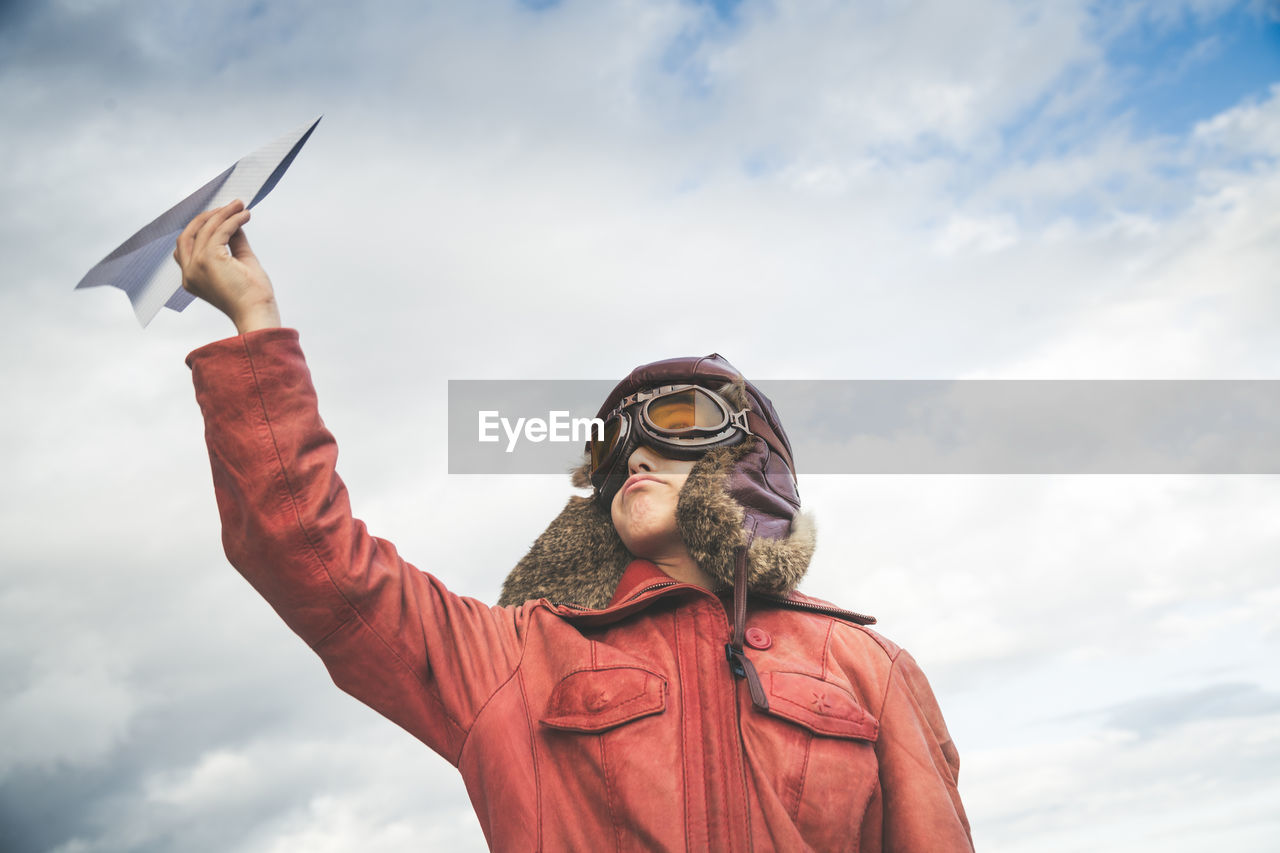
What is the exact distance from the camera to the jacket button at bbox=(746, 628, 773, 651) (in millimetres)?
3197

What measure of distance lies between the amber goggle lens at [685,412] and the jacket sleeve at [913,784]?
1.16 m

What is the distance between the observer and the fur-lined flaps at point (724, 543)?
11.1ft

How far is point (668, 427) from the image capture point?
12.6ft

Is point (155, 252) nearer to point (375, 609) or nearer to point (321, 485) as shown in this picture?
point (321, 485)

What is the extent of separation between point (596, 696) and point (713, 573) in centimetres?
68

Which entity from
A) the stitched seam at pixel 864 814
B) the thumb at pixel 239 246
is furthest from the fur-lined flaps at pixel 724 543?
the thumb at pixel 239 246

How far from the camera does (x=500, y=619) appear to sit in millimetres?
3279

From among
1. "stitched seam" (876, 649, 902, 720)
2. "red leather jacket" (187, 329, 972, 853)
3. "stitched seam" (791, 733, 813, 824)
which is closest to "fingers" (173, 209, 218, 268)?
"red leather jacket" (187, 329, 972, 853)

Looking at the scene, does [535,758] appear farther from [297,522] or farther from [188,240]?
[188,240]

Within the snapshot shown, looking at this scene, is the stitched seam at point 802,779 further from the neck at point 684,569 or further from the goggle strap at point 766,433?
the goggle strap at point 766,433

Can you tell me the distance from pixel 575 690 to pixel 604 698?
0.10m

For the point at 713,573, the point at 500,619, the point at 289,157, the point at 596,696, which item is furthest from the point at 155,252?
the point at 713,573

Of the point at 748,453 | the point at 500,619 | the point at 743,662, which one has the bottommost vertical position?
the point at 743,662

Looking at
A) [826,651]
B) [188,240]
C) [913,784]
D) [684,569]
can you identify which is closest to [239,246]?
[188,240]
